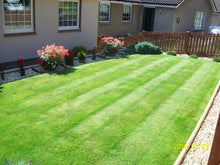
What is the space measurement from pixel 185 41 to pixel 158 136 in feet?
39.5

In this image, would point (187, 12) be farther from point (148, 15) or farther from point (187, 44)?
point (187, 44)

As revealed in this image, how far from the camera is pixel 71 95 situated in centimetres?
755

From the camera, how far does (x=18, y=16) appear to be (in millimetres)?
10789

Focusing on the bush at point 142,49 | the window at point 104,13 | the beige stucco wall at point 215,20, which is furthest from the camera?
the beige stucco wall at point 215,20

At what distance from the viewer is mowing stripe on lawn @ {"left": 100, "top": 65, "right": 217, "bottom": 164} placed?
473cm

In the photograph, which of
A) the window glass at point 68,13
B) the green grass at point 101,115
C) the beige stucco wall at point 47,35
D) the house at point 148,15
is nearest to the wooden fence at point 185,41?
the beige stucco wall at point 47,35

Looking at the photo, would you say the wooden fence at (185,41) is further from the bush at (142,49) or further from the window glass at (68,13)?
the window glass at (68,13)

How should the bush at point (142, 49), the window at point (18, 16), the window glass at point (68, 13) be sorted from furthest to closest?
the bush at point (142, 49), the window glass at point (68, 13), the window at point (18, 16)

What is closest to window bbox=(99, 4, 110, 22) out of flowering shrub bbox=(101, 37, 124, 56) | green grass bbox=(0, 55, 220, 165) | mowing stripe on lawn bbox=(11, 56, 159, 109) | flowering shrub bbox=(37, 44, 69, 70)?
flowering shrub bbox=(101, 37, 124, 56)

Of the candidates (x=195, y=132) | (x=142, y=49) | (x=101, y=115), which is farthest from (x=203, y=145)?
(x=142, y=49)

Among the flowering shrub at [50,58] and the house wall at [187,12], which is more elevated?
the house wall at [187,12]

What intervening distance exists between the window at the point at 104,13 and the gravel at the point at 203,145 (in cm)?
1577

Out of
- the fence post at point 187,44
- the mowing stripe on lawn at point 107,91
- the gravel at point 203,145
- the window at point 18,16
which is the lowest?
the gravel at point 203,145

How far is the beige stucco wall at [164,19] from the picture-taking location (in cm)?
2296
